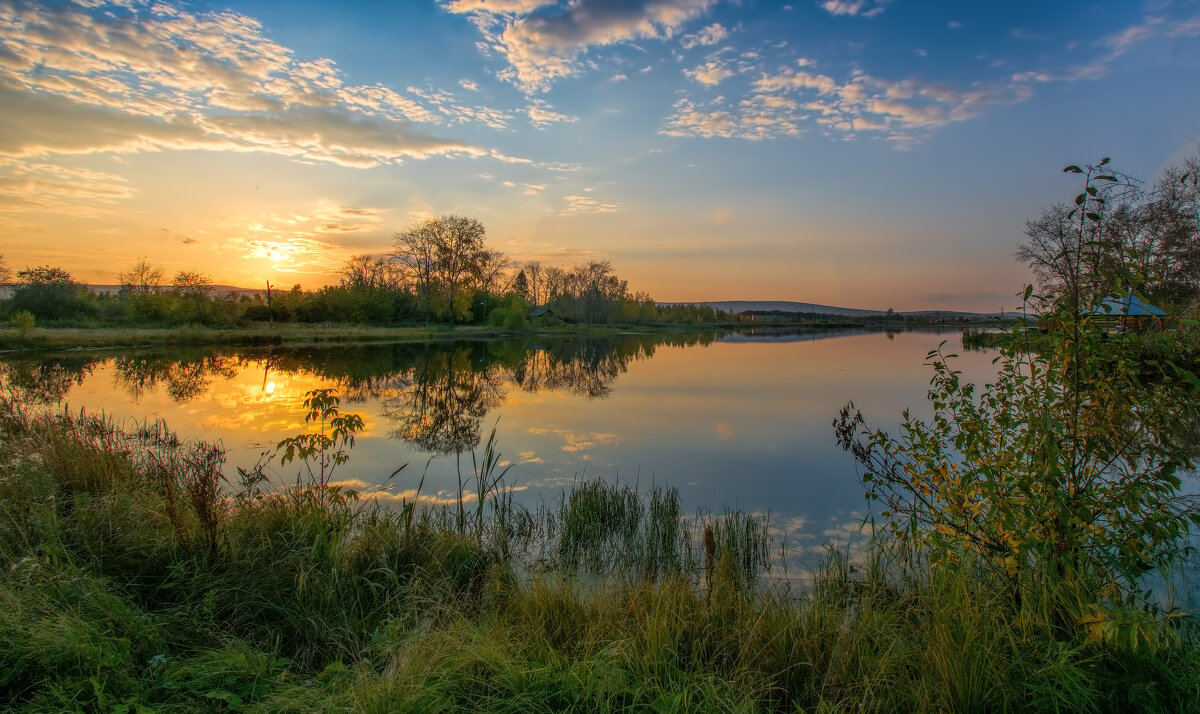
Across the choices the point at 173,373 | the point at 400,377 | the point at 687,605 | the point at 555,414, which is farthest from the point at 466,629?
the point at 173,373

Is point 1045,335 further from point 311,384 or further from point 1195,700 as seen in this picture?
point 311,384

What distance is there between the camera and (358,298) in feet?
200

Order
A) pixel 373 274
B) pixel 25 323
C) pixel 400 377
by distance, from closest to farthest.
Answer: pixel 400 377
pixel 25 323
pixel 373 274

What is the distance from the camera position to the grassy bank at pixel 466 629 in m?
2.87

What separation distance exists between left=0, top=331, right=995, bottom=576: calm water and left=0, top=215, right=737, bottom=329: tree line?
76.2 ft

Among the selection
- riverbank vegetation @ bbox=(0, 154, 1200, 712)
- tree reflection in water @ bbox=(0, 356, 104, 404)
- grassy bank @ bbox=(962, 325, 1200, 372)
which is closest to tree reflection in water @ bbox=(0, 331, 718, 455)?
tree reflection in water @ bbox=(0, 356, 104, 404)

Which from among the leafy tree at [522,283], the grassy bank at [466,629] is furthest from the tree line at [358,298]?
the grassy bank at [466,629]

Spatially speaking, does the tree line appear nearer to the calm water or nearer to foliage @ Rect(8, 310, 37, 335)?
foliage @ Rect(8, 310, 37, 335)

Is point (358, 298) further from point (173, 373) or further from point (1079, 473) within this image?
point (1079, 473)

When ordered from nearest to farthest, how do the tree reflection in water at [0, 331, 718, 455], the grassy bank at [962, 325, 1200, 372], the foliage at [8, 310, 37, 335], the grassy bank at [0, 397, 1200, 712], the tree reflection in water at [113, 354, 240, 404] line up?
the grassy bank at [0, 397, 1200, 712], the grassy bank at [962, 325, 1200, 372], the tree reflection in water at [0, 331, 718, 455], the tree reflection in water at [113, 354, 240, 404], the foliage at [8, 310, 37, 335]

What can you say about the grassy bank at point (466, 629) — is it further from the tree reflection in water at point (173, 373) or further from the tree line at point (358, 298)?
the tree line at point (358, 298)

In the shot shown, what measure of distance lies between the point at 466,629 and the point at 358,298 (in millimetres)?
63456

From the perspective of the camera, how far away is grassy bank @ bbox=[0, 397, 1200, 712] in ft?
9.41

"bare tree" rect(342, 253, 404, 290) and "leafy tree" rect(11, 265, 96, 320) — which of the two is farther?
"bare tree" rect(342, 253, 404, 290)
